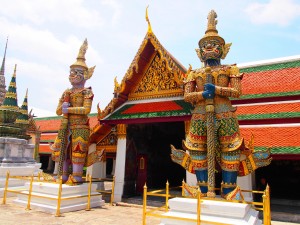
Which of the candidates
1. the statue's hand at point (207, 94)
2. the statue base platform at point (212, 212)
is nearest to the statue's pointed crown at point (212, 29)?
the statue's hand at point (207, 94)

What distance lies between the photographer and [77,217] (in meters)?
6.50

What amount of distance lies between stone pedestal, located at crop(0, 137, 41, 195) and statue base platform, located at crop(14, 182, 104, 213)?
10.6 feet

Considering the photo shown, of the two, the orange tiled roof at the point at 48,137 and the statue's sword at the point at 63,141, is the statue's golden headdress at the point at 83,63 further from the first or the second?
the orange tiled roof at the point at 48,137

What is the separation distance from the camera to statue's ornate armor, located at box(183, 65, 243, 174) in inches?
207

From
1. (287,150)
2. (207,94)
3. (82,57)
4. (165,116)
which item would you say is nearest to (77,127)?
(82,57)

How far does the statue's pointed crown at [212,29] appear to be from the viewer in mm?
5775

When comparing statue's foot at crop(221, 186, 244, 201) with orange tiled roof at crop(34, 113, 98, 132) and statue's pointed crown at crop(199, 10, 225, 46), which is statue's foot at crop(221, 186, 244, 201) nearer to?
statue's pointed crown at crop(199, 10, 225, 46)

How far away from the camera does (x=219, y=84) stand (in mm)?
5582

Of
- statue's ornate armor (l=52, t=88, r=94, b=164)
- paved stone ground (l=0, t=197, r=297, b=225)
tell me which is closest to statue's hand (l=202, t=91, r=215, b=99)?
paved stone ground (l=0, t=197, r=297, b=225)

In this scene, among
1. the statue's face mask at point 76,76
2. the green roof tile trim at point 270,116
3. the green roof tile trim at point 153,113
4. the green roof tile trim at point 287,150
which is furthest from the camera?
the statue's face mask at point 76,76

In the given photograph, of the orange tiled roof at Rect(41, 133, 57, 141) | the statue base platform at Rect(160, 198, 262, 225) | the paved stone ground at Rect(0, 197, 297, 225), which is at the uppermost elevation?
the orange tiled roof at Rect(41, 133, 57, 141)

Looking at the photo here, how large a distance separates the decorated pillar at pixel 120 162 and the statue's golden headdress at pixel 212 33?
4860 millimetres

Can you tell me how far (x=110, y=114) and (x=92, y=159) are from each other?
193cm

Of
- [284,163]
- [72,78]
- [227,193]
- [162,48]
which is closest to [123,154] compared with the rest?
[72,78]
